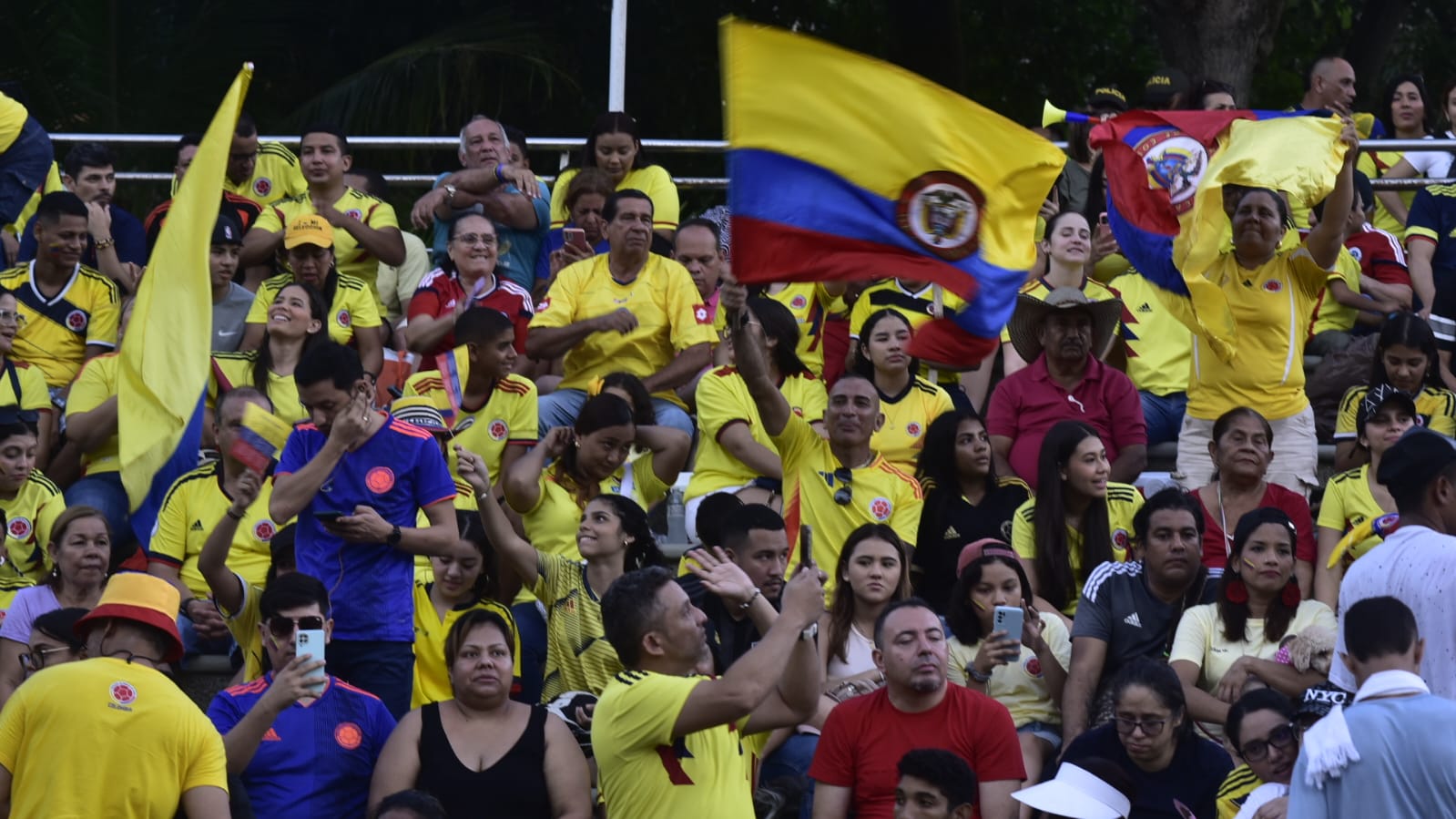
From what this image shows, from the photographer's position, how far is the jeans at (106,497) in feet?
35.7

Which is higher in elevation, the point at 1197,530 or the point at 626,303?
the point at 626,303

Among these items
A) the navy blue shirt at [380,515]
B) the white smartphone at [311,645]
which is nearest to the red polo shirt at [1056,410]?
the navy blue shirt at [380,515]

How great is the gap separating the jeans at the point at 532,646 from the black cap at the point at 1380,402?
12.7ft

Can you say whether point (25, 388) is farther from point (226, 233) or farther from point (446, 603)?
A: point (446, 603)

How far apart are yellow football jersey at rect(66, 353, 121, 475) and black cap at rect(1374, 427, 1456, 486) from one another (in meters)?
6.60

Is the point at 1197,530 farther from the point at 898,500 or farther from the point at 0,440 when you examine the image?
the point at 0,440

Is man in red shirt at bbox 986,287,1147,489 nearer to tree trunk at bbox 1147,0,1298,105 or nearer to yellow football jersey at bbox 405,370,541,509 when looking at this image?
yellow football jersey at bbox 405,370,541,509

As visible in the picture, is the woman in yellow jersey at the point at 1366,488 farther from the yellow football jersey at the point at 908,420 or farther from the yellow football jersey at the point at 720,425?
the yellow football jersey at the point at 720,425

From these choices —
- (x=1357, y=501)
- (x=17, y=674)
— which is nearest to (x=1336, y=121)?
(x=1357, y=501)

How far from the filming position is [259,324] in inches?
475

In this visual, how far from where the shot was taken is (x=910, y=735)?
8.05 meters

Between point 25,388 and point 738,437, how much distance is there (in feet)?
12.1

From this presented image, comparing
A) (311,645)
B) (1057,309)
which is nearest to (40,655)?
(311,645)

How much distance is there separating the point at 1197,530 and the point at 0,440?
5496mm
